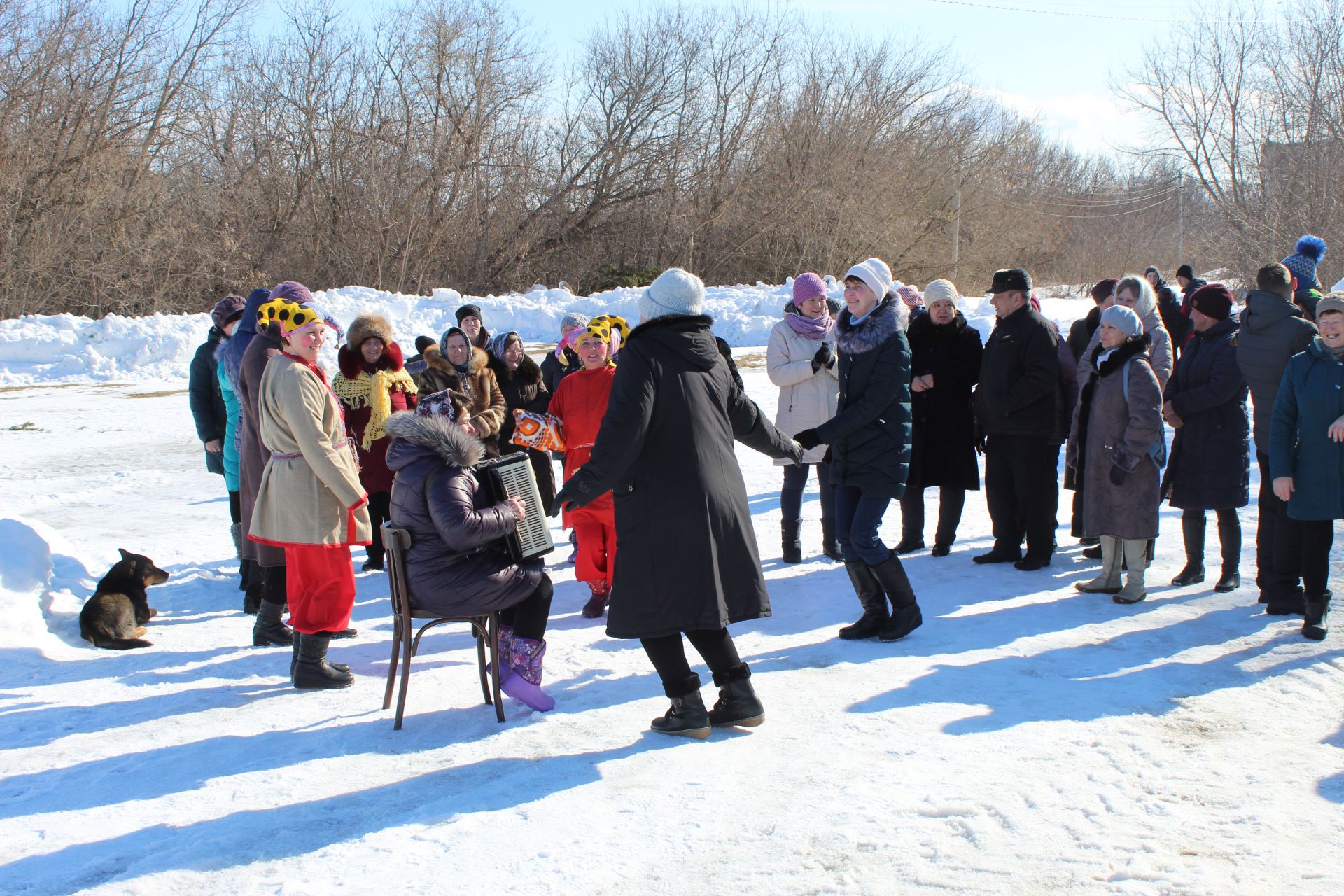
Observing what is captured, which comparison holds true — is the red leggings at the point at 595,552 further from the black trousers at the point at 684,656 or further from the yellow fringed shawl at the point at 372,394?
the black trousers at the point at 684,656

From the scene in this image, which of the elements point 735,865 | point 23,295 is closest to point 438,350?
point 735,865

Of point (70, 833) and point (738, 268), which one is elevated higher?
point (738, 268)

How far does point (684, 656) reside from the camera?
4.06m

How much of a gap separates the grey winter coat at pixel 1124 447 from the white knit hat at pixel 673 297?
302 cm

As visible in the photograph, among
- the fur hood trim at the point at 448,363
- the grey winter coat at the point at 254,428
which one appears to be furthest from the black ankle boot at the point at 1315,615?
the grey winter coat at the point at 254,428

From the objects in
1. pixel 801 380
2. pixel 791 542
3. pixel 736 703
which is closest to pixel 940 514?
pixel 791 542

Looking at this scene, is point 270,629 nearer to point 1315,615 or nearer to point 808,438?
point 808,438

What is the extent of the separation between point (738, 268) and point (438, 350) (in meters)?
28.7

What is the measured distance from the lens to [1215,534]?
24.8 feet

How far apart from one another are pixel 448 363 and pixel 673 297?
10.6 ft

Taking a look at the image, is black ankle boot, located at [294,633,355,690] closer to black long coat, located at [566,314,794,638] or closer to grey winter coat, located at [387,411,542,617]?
grey winter coat, located at [387,411,542,617]

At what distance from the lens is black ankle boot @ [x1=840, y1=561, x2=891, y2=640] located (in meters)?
5.31

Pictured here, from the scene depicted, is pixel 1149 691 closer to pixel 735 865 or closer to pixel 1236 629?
pixel 1236 629

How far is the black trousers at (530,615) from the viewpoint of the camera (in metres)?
4.39
